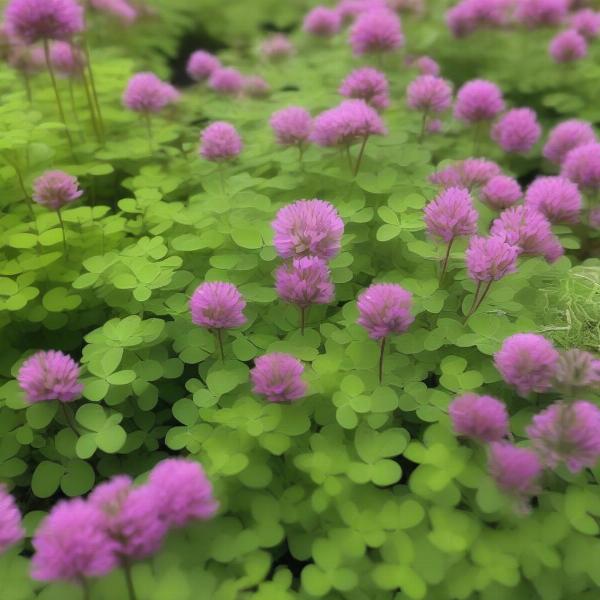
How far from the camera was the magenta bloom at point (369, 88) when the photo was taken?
1561 mm

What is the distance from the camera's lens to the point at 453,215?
42.1 inches

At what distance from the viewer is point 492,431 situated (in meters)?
0.91

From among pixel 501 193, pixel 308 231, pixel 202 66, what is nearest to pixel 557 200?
pixel 501 193

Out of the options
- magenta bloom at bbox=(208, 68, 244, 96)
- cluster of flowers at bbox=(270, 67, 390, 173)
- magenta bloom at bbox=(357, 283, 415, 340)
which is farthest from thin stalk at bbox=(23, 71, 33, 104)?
magenta bloom at bbox=(357, 283, 415, 340)

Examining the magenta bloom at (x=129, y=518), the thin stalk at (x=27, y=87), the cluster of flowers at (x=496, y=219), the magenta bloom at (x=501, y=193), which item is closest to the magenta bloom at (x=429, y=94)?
the cluster of flowers at (x=496, y=219)

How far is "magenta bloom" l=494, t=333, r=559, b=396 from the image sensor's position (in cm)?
94

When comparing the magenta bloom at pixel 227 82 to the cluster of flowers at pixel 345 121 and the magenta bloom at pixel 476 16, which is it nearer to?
the cluster of flowers at pixel 345 121

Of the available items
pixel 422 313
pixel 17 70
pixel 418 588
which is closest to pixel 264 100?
pixel 17 70

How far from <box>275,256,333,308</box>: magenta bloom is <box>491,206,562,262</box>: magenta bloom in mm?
315

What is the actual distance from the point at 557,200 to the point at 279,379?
2.18 feet

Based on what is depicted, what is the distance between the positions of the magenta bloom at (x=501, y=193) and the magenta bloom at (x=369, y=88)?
0.40m

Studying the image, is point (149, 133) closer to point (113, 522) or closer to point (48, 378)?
point (48, 378)

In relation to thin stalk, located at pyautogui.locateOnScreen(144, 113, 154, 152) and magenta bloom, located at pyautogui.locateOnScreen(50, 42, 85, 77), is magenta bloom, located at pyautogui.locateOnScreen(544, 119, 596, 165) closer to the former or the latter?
thin stalk, located at pyautogui.locateOnScreen(144, 113, 154, 152)

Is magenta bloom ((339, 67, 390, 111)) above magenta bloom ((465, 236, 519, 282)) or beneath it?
above
